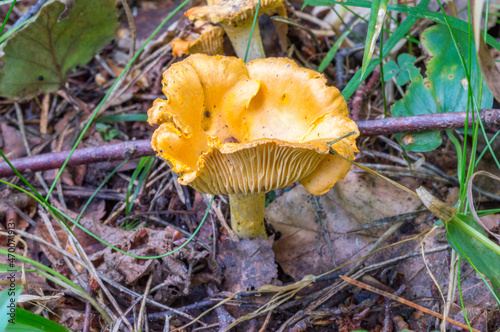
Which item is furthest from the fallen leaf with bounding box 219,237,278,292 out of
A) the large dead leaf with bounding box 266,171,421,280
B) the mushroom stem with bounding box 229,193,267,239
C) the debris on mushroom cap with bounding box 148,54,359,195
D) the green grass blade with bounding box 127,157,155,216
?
the green grass blade with bounding box 127,157,155,216

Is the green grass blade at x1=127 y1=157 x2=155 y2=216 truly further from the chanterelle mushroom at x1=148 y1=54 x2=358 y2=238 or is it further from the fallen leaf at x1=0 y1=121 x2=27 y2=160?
the fallen leaf at x1=0 y1=121 x2=27 y2=160

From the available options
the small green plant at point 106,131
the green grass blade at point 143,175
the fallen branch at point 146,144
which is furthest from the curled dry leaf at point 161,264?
the small green plant at point 106,131

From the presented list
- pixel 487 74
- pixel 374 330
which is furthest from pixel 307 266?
pixel 487 74

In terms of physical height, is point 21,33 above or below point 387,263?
above

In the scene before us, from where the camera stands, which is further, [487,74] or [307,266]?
[307,266]

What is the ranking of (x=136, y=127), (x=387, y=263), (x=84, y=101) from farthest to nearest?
1. (x=84, y=101)
2. (x=136, y=127)
3. (x=387, y=263)

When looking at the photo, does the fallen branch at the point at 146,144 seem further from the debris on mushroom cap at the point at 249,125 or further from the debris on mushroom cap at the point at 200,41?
the debris on mushroom cap at the point at 200,41

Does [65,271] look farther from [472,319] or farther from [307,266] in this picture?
→ [472,319]
